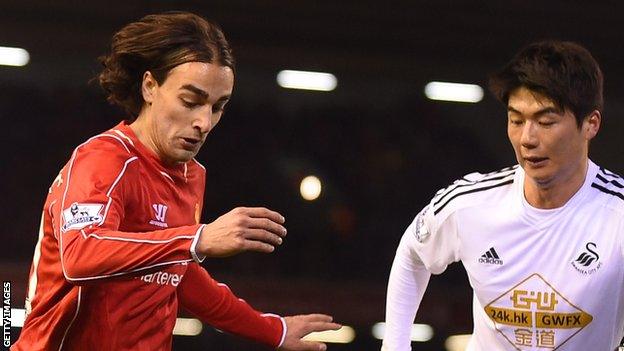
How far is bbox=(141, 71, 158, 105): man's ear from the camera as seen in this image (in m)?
2.81

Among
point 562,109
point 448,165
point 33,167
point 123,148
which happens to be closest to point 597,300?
point 562,109

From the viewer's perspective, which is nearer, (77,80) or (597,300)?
(597,300)

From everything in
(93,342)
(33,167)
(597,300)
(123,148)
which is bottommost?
(93,342)

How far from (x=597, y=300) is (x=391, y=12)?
8.95ft

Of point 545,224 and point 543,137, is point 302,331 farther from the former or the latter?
point 543,137

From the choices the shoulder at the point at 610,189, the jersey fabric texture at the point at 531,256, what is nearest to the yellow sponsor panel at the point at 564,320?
the jersey fabric texture at the point at 531,256

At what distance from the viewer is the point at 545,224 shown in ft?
10.0

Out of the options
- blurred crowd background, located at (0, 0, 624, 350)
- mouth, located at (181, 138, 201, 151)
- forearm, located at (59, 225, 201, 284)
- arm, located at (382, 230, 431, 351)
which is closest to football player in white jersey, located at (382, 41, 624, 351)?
arm, located at (382, 230, 431, 351)

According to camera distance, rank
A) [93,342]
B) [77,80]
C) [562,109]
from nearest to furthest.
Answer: [93,342] → [562,109] → [77,80]

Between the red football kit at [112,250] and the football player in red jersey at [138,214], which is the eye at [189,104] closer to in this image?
the football player in red jersey at [138,214]

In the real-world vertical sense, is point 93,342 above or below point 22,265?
below

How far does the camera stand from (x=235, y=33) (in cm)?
543

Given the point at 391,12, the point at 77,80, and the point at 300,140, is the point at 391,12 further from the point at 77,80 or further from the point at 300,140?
the point at 77,80

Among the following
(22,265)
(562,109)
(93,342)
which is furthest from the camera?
(22,265)
